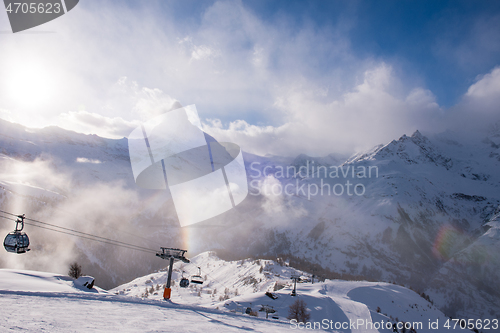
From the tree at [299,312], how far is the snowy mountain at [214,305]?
590mm

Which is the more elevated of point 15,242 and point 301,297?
point 15,242

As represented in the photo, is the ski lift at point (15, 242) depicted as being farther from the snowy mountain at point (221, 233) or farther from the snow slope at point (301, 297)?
the snowy mountain at point (221, 233)

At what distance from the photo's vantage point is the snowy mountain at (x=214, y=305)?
763cm

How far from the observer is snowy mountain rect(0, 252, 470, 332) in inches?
300

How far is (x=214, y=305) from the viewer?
27.9 meters

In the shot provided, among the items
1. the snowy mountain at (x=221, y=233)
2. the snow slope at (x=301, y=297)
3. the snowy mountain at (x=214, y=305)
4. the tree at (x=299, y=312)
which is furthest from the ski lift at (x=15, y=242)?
the snowy mountain at (x=221, y=233)

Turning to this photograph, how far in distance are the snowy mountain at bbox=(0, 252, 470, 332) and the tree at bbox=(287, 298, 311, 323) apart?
1.93ft

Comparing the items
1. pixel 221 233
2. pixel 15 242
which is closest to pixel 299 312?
pixel 15 242

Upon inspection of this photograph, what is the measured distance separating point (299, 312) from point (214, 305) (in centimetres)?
984

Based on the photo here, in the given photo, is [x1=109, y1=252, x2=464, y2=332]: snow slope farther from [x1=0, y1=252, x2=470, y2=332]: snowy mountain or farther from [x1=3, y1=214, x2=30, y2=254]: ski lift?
[x1=3, y1=214, x2=30, y2=254]: ski lift

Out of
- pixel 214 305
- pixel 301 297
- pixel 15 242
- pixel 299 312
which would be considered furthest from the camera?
pixel 301 297

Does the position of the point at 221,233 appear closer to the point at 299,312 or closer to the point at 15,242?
the point at 299,312

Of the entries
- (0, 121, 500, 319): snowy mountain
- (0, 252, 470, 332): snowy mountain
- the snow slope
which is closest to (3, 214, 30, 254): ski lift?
(0, 252, 470, 332): snowy mountain

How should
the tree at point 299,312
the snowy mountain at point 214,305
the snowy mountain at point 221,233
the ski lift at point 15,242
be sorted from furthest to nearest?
1. the snowy mountain at point 221,233
2. the tree at point 299,312
3. the ski lift at point 15,242
4. the snowy mountain at point 214,305
